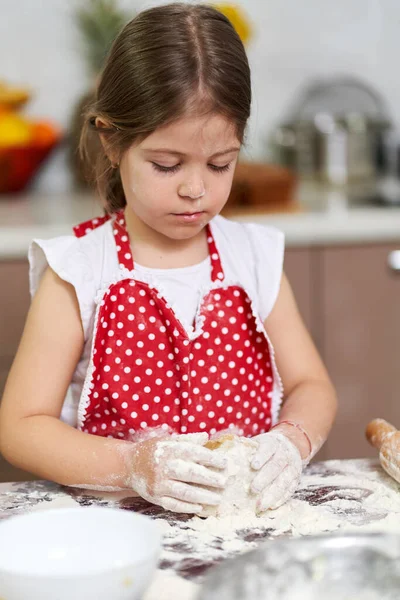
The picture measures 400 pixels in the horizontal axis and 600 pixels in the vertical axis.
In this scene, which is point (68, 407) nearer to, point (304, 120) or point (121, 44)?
point (121, 44)

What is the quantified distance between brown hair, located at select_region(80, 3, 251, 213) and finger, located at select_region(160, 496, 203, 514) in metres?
0.44

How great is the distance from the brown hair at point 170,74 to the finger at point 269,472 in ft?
1.34

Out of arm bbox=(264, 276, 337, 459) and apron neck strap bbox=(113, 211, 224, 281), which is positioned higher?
apron neck strap bbox=(113, 211, 224, 281)

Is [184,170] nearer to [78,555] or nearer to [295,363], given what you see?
[295,363]

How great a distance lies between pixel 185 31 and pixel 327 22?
5.38ft

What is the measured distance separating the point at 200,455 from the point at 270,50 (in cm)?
190

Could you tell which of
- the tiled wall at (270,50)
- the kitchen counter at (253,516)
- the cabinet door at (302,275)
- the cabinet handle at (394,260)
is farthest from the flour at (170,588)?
the tiled wall at (270,50)

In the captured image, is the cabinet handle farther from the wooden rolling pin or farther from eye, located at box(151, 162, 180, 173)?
eye, located at box(151, 162, 180, 173)

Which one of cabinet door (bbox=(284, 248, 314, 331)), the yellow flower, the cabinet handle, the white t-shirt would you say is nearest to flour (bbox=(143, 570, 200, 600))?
the white t-shirt

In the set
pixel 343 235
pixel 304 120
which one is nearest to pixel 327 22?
pixel 304 120

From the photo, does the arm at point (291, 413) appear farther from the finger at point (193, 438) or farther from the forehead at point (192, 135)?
the forehead at point (192, 135)

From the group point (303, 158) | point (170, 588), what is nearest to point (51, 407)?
point (170, 588)

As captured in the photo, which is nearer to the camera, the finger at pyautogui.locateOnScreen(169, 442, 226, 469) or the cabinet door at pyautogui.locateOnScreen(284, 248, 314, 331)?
the finger at pyautogui.locateOnScreen(169, 442, 226, 469)

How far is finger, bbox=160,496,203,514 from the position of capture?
36.6 inches
